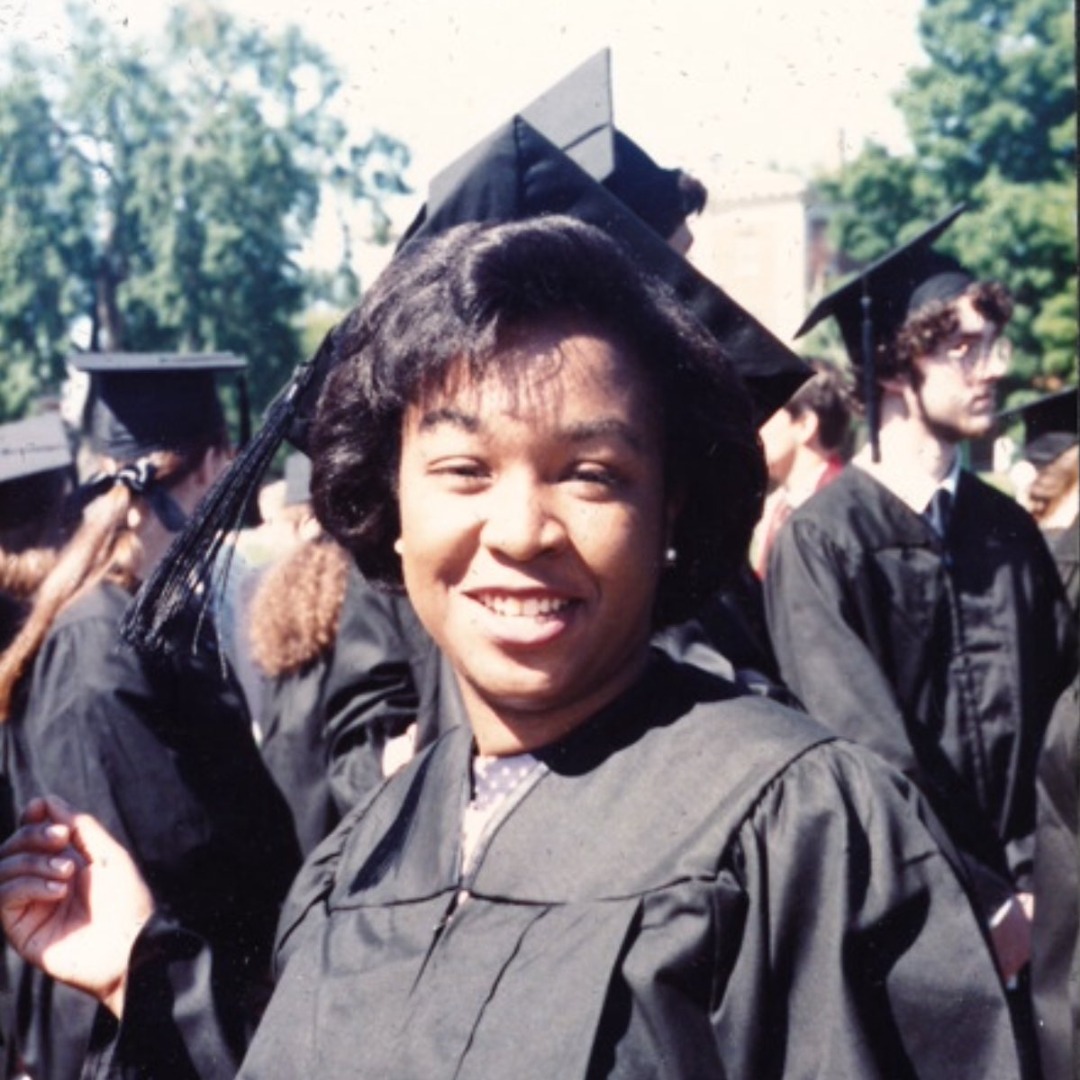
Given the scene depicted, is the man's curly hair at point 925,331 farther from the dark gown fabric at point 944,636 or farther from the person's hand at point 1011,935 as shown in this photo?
the person's hand at point 1011,935

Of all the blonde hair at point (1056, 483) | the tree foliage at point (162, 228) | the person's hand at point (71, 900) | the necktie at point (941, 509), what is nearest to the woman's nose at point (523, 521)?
the person's hand at point (71, 900)

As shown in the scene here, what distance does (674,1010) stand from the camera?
1.56 meters

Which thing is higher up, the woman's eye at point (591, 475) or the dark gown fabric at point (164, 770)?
the woman's eye at point (591, 475)

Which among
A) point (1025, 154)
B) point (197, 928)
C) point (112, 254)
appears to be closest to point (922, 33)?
point (1025, 154)

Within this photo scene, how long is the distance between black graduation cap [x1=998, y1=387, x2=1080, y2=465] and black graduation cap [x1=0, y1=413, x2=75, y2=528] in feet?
11.4

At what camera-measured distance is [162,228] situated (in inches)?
1005

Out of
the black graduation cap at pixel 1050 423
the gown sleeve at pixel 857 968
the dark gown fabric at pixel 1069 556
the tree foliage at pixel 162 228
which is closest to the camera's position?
the gown sleeve at pixel 857 968

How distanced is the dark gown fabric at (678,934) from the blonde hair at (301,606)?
252 cm

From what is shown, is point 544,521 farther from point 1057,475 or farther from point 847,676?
point 1057,475

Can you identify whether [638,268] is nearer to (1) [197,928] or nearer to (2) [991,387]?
(1) [197,928]

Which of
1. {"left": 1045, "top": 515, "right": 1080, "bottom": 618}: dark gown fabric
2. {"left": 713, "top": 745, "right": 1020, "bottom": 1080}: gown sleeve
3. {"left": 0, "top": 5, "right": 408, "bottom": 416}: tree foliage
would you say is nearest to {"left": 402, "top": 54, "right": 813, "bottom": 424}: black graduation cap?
{"left": 713, "top": 745, "right": 1020, "bottom": 1080}: gown sleeve

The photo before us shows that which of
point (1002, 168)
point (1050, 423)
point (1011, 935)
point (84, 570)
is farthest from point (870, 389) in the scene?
point (1002, 168)

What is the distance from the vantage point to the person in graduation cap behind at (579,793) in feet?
5.11

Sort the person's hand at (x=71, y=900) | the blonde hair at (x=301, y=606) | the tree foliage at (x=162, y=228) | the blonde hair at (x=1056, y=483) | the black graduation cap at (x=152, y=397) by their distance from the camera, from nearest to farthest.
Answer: the person's hand at (x=71, y=900)
the blonde hair at (x=301, y=606)
the black graduation cap at (x=152, y=397)
the blonde hair at (x=1056, y=483)
the tree foliage at (x=162, y=228)
